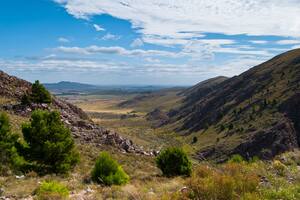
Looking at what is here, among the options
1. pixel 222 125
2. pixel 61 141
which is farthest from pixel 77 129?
pixel 222 125

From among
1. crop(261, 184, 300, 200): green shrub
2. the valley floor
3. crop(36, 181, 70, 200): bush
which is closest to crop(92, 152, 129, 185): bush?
the valley floor

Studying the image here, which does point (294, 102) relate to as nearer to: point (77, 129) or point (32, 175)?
point (77, 129)

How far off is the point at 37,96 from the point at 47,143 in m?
19.9

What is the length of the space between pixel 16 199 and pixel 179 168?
32.6 ft

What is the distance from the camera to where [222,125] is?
10044 centimetres

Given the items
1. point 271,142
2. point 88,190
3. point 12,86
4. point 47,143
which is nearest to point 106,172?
point 88,190

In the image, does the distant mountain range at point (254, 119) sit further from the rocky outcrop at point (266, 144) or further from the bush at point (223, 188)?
the bush at point (223, 188)

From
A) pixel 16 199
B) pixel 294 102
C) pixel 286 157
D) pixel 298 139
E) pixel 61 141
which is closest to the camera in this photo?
pixel 16 199

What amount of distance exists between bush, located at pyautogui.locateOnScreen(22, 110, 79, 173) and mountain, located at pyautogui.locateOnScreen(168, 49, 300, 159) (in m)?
50.8

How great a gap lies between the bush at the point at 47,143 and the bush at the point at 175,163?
548 centimetres

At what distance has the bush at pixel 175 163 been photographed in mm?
20203

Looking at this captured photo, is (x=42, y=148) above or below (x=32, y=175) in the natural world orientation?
above

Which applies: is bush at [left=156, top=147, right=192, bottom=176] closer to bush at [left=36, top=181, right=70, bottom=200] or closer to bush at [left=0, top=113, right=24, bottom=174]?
bush at [left=0, top=113, right=24, bottom=174]

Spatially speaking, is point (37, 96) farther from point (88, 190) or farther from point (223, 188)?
point (223, 188)
